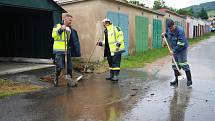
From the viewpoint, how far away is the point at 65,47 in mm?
9930

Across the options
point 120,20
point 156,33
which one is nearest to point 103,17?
point 120,20

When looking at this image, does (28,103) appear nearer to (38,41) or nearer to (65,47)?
(65,47)

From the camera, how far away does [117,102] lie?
8.04 m

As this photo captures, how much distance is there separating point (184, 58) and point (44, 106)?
13.9ft

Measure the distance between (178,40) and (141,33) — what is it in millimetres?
11604

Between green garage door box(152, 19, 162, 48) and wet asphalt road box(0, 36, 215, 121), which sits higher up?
green garage door box(152, 19, 162, 48)

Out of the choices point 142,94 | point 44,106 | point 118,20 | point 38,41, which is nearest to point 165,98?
point 142,94

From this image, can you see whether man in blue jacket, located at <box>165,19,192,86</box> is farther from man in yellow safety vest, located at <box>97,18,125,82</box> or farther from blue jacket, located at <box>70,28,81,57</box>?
blue jacket, located at <box>70,28,81,57</box>

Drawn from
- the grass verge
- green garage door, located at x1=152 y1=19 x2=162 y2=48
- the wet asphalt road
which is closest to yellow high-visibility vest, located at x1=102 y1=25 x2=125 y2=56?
the wet asphalt road

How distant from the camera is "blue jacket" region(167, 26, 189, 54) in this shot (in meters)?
9.96

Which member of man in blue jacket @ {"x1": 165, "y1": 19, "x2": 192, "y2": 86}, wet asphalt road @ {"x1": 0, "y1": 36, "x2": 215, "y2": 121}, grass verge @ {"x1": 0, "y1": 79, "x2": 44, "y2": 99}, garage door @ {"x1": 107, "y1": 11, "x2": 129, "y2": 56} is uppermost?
garage door @ {"x1": 107, "y1": 11, "x2": 129, "y2": 56}

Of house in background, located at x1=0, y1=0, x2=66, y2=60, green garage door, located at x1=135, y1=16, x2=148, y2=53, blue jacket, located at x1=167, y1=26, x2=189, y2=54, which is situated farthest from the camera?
green garage door, located at x1=135, y1=16, x2=148, y2=53

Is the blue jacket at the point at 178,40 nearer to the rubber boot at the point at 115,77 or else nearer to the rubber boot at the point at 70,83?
the rubber boot at the point at 115,77

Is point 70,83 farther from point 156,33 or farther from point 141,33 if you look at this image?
point 156,33
